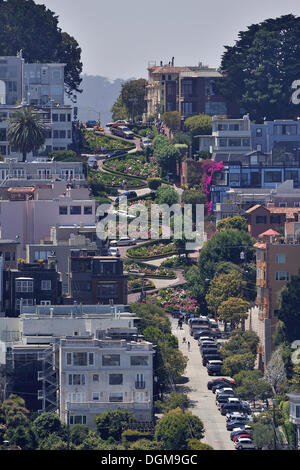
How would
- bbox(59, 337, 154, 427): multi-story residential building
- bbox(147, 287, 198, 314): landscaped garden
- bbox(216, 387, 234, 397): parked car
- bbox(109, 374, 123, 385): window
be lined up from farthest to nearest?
bbox(147, 287, 198, 314): landscaped garden
bbox(216, 387, 234, 397): parked car
bbox(109, 374, 123, 385): window
bbox(59, 337, 154, 427): multi-story residential building

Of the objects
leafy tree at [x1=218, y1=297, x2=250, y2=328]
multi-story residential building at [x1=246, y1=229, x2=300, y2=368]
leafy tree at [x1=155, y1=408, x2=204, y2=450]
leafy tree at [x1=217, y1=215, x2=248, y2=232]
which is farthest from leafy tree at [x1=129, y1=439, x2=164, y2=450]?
leafy tree at [x1=217, y1=215, x2=248, y2=232]

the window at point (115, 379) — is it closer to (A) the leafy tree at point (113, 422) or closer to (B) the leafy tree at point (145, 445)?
(A) the leafy tree at point (113, 422)

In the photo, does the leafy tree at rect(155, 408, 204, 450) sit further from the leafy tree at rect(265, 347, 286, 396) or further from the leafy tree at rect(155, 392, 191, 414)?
the leafy tree at rect(265, 347, 286, 396)

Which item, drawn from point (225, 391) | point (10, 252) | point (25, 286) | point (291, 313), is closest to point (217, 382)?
point (225, 391)

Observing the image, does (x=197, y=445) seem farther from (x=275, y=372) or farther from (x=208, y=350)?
→ (x=208, y=350)
